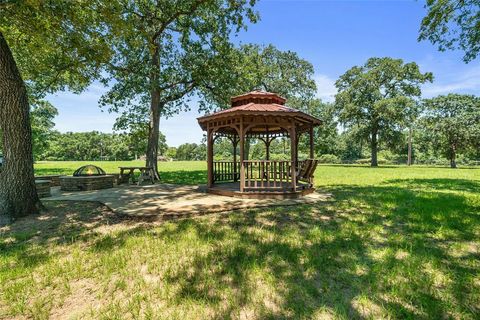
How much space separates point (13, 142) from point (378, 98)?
33540mm

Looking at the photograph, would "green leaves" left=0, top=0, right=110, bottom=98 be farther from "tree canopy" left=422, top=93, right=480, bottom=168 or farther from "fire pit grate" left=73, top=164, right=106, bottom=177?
"tree canopy" left=422, top=93, right=480, bottom=168

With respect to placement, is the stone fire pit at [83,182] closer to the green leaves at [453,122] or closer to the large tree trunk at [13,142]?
the large tree trunk at [13,142]

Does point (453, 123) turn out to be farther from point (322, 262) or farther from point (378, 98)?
point (322, 262)

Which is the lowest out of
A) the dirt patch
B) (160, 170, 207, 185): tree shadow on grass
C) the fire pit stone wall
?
the dirt patch

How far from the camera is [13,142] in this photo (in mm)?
5359

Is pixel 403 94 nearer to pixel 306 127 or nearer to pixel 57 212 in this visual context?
pixel 306 127

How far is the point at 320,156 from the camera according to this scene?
1873 inches

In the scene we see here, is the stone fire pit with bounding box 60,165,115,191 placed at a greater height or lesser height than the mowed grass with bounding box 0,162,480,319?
greater

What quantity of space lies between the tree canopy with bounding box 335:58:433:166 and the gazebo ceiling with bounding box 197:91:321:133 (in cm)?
2373

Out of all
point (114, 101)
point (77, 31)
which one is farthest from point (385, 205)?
point (114, 101)

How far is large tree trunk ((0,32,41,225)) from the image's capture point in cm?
525

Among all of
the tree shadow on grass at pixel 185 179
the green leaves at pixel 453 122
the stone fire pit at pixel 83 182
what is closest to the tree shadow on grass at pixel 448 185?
the tree shadow on grass at pixel 185 179

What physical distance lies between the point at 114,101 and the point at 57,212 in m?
9.98

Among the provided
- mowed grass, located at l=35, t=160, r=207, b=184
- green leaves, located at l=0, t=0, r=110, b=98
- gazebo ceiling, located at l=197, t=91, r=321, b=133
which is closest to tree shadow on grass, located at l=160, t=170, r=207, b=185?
mowed grass, located at l=35, t=160, r=207, b=184
